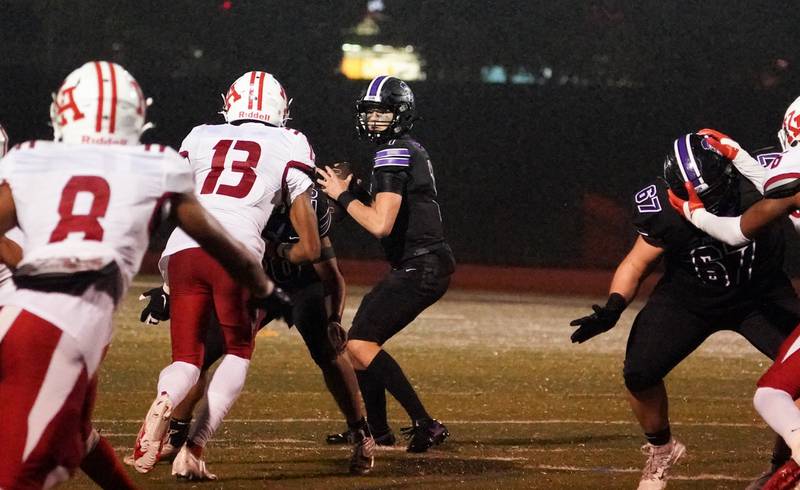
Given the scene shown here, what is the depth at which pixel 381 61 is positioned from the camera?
65.4ft

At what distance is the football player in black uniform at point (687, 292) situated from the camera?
16.8 feet

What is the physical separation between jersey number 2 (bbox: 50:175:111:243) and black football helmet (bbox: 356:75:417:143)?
309 centimetres

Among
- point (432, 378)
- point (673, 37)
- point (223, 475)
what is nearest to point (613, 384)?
point (432, 378)

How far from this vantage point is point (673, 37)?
19.1 metres

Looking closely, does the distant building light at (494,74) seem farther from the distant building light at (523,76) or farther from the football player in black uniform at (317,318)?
the football player in black uniform at (317,318)

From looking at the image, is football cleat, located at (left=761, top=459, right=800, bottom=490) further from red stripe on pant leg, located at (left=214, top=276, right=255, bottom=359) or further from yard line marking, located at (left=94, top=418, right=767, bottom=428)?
yard line marking, located at (left=94, top=418, right=767, bottom=428)

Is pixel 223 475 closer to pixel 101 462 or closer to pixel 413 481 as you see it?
pixel 413 481

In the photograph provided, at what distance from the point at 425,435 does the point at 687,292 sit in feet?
4.87

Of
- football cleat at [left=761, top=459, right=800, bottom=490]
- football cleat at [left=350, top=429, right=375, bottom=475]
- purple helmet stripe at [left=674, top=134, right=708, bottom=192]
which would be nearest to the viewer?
football cleat at [left=761, top=459, right=800, bottom=490]

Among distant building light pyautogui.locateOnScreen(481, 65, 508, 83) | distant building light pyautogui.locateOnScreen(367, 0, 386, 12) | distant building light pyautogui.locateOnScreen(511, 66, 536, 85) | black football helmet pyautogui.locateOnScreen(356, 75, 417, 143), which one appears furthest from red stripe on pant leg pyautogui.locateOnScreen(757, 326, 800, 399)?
distant building light pyautogui.locateOnScreen(367, 0, 386, 12)

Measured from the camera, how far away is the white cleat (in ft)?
16.7

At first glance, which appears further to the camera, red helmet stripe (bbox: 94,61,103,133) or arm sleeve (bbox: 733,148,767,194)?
arm sleeve (bbox: 733,148,767,194)

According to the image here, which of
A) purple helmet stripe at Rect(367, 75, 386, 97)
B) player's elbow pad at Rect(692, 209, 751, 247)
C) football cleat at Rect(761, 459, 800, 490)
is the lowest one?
football cleat at Rect(761, 459, 800, 490)

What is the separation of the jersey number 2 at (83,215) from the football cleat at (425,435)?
3.03 meters
